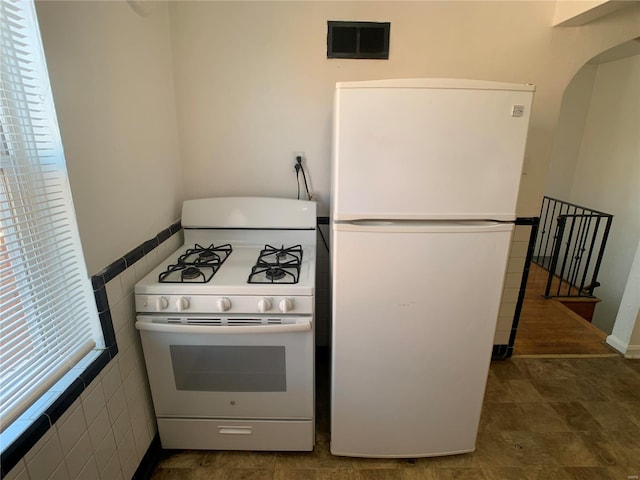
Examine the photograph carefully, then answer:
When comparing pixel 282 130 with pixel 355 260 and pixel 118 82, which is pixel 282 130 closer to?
pixel 118 82

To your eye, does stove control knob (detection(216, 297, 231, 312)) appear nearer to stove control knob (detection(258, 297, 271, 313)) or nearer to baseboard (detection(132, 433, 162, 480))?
stove control knob (detection(258, 297, 271, 313))

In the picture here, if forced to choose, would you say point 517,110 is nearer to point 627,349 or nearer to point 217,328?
point 217,328

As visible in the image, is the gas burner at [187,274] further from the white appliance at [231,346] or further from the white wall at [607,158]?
the white wall at [607,158]

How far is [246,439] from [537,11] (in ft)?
8.77

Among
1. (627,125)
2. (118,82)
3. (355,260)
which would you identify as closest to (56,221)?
(118,82)

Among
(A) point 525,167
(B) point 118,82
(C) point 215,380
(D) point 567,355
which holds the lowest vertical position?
(D) point 567,355

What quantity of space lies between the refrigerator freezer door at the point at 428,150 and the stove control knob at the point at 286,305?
409mm

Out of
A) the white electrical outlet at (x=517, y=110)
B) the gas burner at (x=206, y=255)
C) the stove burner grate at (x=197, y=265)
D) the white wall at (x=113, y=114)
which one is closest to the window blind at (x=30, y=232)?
the white wall at (x=113, y=114)

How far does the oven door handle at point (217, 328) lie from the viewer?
1.39 metres

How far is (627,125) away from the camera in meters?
3.76

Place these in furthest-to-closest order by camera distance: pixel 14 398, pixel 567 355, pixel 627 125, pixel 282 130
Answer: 1. pixel 627 125
2. pixel 567 355
3. pixel 282 130
4. pixel 14 398

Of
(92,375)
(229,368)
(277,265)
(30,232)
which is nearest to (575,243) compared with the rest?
(277,265)

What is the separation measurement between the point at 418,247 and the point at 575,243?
4.24 meters

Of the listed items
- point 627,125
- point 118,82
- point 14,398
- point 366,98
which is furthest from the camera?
point 627,125
